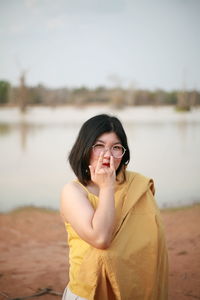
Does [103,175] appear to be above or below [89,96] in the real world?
below

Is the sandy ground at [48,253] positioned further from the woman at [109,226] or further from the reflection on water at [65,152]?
the woman at [109,226]

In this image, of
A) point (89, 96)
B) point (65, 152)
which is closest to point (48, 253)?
point (65, 152)

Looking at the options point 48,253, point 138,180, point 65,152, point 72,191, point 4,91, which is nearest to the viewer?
point 72,191

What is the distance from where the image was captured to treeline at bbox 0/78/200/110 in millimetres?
5328

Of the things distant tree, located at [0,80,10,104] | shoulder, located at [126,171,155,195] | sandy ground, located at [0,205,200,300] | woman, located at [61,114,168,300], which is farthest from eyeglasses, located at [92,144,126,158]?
distant tree, located at [0,80,10,104]

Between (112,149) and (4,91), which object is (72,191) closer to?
(112,149)

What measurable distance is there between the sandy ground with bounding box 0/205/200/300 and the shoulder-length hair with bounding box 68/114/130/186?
1.53 metres

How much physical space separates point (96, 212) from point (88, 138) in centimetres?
30

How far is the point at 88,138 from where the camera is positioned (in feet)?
4.40

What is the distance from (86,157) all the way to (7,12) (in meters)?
4.21

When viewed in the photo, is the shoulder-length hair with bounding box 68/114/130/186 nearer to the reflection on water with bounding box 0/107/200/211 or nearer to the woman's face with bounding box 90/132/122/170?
the woman's face with bounding box 90/132/122/170

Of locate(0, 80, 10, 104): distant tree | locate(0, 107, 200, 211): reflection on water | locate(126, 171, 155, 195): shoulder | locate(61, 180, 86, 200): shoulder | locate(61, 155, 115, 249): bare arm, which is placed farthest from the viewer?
locate(0, 80, 10, 104): distant tree

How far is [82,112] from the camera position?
18.0 feet

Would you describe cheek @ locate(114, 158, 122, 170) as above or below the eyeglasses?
below
